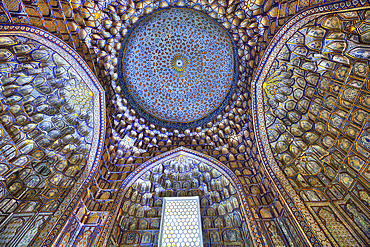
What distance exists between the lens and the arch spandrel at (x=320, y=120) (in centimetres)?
570

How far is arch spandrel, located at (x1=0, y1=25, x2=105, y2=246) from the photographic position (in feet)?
21.1

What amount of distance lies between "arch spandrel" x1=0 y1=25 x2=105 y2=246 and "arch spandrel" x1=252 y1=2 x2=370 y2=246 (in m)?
8.58

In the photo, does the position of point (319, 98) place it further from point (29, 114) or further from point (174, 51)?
point (29, 114)

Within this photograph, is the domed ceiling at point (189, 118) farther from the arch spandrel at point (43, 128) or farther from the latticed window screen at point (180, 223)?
the latticed window screen at point (180, 223)

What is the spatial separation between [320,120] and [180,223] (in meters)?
7.79

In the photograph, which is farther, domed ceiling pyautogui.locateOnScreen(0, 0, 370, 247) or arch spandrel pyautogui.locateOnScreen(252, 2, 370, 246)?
domed ceiling pyautogui.locateOnScreen(0, 0, 370, 247)

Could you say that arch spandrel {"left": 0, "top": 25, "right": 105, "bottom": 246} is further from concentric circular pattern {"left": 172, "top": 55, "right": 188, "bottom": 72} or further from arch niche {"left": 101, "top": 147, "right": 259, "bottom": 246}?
concentric circular pattern {"left": 172, "top": 55, "right": 188, "bottom": 72}

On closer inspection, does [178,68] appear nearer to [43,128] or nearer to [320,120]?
[43,128]

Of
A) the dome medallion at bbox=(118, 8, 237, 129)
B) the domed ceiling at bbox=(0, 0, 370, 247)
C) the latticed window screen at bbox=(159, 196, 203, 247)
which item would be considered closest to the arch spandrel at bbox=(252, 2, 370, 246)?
the domed ceiling at bbox=(0, 0, 370, 247)

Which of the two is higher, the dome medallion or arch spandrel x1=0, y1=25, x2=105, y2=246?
the dome medallion

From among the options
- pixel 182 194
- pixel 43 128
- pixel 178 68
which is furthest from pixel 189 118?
pixel 43 128

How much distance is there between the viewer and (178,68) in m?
11.8

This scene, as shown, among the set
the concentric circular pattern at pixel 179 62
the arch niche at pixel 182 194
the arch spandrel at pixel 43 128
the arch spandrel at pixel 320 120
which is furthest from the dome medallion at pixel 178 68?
the arch spandrel at pixel 320 120

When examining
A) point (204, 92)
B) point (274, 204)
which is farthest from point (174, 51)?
point (274, 204)
